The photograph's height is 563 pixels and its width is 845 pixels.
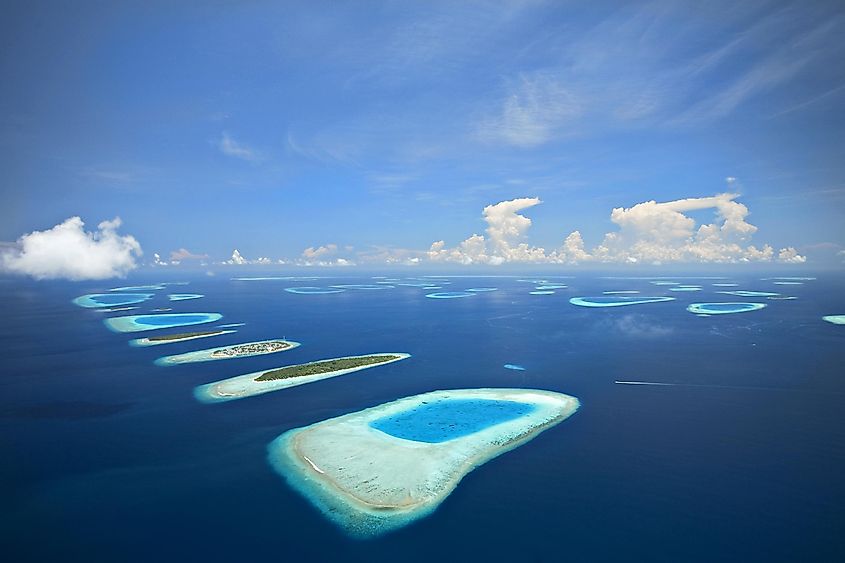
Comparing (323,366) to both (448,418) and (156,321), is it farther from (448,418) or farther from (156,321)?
(156,321)

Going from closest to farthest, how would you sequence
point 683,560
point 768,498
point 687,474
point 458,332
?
point 683,560, point 768,498, point 687,474, point 458,332

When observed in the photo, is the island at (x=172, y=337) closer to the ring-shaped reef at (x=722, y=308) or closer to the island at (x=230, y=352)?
the island at (x=230, y=352)

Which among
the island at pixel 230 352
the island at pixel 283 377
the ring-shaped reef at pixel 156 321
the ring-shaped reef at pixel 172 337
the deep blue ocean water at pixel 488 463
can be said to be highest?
the ring-shaped reef at pixel 156 321

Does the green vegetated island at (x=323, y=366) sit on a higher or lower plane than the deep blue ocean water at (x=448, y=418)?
higher

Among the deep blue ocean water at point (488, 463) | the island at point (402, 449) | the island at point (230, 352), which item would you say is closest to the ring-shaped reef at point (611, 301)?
the deep blue ocean water at point (488, 463)

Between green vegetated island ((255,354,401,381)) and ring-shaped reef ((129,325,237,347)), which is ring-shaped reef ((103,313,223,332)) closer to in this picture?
ring-shaped reef ((129,325,237,347))

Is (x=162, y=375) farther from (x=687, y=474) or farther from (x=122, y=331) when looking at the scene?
(x=687, y=474)

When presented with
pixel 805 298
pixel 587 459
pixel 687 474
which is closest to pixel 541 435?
pixel 587 459
